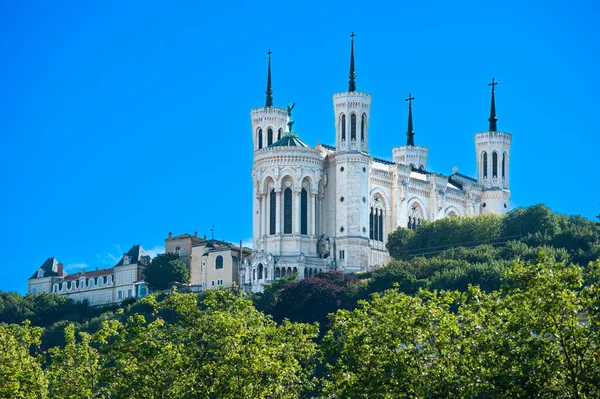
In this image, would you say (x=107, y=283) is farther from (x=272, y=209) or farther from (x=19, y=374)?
(x=19, y=374)

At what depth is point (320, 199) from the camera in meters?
130

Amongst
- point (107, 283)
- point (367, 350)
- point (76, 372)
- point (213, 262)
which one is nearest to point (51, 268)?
point (107, 283)

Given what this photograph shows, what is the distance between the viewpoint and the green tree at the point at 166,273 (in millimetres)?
137500

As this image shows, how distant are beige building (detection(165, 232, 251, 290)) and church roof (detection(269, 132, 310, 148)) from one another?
1104 cm

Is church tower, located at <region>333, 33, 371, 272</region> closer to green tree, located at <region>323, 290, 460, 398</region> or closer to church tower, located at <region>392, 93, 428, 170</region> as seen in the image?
church tower, located at <region>392, 93, 428, 170</region>

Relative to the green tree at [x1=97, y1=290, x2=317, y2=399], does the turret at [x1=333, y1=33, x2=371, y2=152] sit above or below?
above

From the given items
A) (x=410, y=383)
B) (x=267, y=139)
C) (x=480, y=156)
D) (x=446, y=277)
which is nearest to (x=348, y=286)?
(x=446, y=277)

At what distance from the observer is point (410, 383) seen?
5541 cm

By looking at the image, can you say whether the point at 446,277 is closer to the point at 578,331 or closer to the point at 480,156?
the point at 480,156

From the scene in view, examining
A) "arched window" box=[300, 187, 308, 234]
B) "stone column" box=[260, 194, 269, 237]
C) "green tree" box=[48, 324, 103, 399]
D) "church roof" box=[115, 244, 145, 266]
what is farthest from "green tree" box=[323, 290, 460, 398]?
"church roof" box=[115, 244, 145, 266]

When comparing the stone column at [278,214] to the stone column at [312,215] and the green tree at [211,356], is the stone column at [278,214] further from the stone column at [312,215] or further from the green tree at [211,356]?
the green tree at [211,356]

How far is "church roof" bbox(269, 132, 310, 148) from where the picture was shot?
129625 millimetres

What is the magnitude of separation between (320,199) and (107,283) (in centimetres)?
2791

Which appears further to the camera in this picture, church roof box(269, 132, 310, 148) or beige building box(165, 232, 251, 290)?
beige building box(165, 232, 251, 290)
